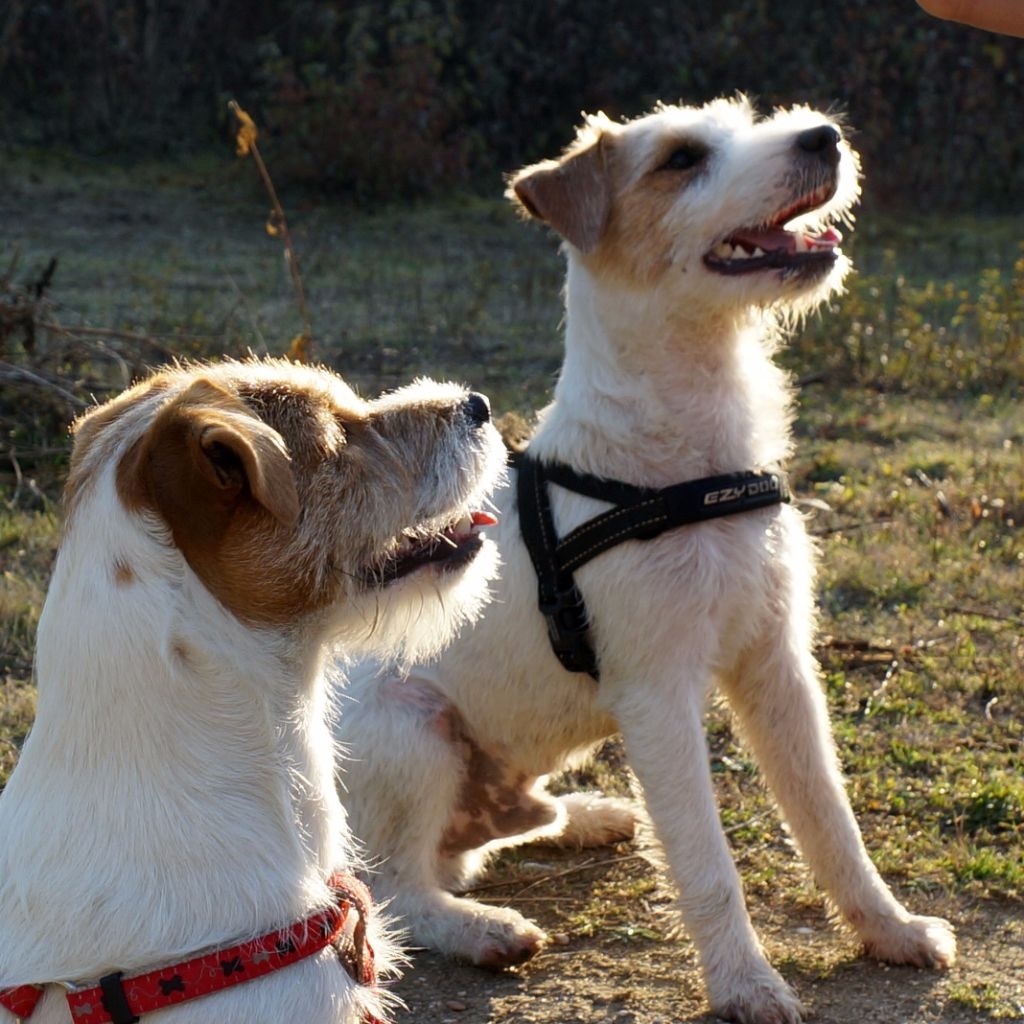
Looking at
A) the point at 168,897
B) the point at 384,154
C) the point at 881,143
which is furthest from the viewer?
the point at 881,143

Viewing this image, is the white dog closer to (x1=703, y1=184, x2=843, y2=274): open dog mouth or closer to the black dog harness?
the black dog harness

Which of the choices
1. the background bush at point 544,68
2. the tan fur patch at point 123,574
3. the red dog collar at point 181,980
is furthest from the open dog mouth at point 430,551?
the background bush at point 544,68

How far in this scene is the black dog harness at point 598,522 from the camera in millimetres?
3842

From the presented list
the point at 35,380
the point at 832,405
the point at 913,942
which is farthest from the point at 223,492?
the point at 832,405

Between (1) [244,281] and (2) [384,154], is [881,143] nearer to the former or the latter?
(2) [384,154]

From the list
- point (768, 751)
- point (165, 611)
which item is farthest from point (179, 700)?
point (768, 751)

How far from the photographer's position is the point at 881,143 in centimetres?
A: 1535

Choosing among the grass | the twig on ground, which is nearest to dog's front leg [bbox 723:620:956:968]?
the grass

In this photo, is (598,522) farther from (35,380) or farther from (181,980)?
(35,380)

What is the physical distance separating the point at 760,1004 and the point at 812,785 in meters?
0.62

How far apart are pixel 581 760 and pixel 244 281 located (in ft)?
24.6

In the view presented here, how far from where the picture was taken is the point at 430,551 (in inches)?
119

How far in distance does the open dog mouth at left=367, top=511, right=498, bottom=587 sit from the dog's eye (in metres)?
1.46

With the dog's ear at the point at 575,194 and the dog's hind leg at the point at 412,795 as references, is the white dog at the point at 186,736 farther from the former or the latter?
the dog's ear at the point at 575,194
